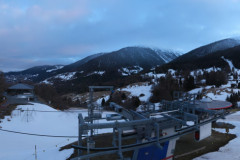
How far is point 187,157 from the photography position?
10086 mm

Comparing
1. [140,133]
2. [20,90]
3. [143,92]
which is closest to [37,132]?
[140,133]

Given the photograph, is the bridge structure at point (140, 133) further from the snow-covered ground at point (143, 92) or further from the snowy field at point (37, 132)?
the snow-covered ground at point (143, 92)

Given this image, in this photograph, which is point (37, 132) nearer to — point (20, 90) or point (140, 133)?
point (140, 133)

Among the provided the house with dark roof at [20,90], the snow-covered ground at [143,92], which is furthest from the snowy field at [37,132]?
the snow-covered ground at [143,92]

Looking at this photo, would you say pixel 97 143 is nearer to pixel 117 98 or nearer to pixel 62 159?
pixel 62 159

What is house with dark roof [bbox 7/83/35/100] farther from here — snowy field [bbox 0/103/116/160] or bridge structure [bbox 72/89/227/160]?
bridge structure [bbox 72/89/227/160]

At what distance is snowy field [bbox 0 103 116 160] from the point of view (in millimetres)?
12754

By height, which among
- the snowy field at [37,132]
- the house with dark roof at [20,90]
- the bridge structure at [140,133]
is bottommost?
the snowy field at [37,132]

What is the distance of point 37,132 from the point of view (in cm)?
1972

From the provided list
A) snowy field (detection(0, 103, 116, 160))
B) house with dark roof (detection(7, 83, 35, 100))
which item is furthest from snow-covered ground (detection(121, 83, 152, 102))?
house with dark roof (detection(7, 83, 35, 100))

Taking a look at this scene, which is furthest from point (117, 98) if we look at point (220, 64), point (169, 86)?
point (220, 64)

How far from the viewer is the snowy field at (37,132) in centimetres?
1275

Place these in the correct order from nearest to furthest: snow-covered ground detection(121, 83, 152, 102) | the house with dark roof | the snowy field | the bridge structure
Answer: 1. the bridge structure
2. the snowy field
3. the house with dark roof
4. snow-covered ground detection(121, 83, 152, 102)

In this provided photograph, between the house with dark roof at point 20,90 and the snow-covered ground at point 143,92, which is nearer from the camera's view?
the house with dark roof at point 20,90
